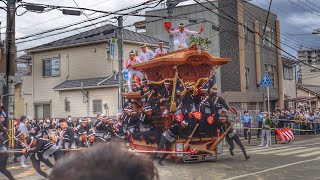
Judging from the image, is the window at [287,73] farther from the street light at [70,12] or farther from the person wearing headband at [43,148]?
the person wearing headband at [43,148]

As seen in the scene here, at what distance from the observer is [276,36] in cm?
3712

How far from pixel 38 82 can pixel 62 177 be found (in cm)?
3266

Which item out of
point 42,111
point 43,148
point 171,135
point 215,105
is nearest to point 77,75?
point 42,111

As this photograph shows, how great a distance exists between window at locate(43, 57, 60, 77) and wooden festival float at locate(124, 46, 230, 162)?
1822cm

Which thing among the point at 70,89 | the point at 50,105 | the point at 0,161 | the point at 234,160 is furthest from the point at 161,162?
the point at 50,105

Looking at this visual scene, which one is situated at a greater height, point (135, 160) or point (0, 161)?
point (135, 160)

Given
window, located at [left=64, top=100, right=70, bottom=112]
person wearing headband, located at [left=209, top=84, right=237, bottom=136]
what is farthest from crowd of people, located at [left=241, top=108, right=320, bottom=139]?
window, located at [left=64, top=100, right=70, bottom=112]

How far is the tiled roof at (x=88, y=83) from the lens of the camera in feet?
91.8

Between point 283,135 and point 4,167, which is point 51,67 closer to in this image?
point 283,135

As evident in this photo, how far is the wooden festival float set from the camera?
540 inches

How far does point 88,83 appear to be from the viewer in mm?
29312

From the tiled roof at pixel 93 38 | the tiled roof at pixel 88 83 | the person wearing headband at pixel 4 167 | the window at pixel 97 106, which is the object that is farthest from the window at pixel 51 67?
the person wearing headband at pixel 4 167

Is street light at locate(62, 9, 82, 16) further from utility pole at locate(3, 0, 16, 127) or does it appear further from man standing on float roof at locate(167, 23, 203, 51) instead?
man standing on float roof at locate(167, 23, 203, 51)

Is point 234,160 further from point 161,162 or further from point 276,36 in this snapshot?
point 276,36
